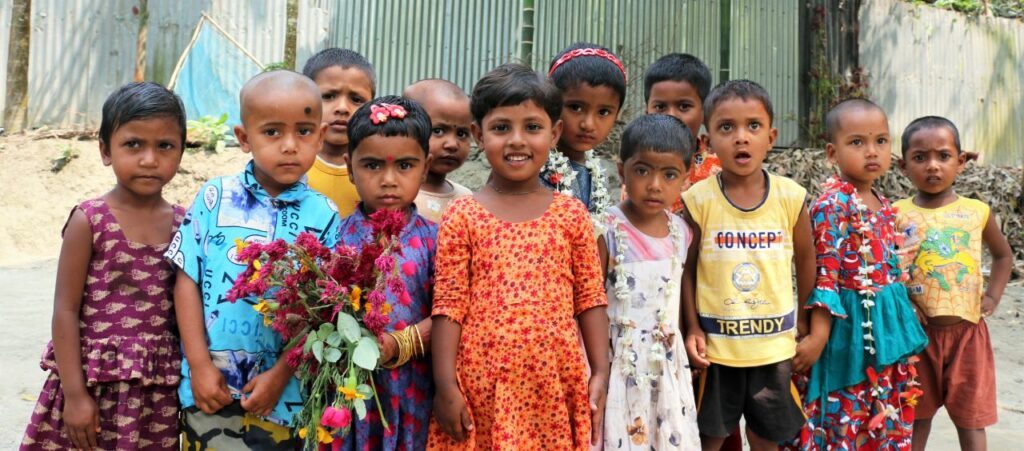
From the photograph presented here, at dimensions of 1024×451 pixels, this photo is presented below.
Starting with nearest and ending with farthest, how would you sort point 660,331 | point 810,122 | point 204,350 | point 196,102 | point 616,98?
point 204,350
point 660,331
point 616,98
point 196,102
point 810,122

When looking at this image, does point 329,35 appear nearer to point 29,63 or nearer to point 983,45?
point 29,63

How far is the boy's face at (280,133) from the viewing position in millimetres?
2795

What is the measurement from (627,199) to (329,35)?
7.81m

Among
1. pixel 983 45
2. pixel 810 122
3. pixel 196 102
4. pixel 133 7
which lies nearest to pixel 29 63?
pixel 133 7

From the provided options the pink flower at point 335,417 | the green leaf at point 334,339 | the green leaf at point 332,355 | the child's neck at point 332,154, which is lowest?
the pink flower at point 335,417

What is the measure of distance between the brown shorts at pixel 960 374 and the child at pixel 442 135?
2510 mm

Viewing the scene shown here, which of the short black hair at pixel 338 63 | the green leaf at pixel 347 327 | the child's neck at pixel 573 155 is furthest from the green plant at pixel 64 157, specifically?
the green leaf at pixel 347 327

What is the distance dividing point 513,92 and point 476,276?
646mm

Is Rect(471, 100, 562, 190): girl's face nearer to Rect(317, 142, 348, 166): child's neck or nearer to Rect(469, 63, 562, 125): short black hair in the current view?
Rect(469, 63, 562, 125): short black hair

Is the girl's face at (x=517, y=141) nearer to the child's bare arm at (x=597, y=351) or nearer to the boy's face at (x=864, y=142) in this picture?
the child's bare arm at (x=597, y=351)

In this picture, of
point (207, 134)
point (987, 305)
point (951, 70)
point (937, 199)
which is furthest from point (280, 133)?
point (951, 70)

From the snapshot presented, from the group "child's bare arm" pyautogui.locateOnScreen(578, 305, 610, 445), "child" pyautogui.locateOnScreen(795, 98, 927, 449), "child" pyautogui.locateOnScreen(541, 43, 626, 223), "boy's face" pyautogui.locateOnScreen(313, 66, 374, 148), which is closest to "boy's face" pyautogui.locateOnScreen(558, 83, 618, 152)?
"child" pyautogui.locateOnScreen(541, 43, 626, 223)

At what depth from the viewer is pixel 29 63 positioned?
984 cm

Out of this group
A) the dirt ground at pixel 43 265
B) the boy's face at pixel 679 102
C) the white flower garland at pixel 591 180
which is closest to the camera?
the white flower garland at pixel 591 180
